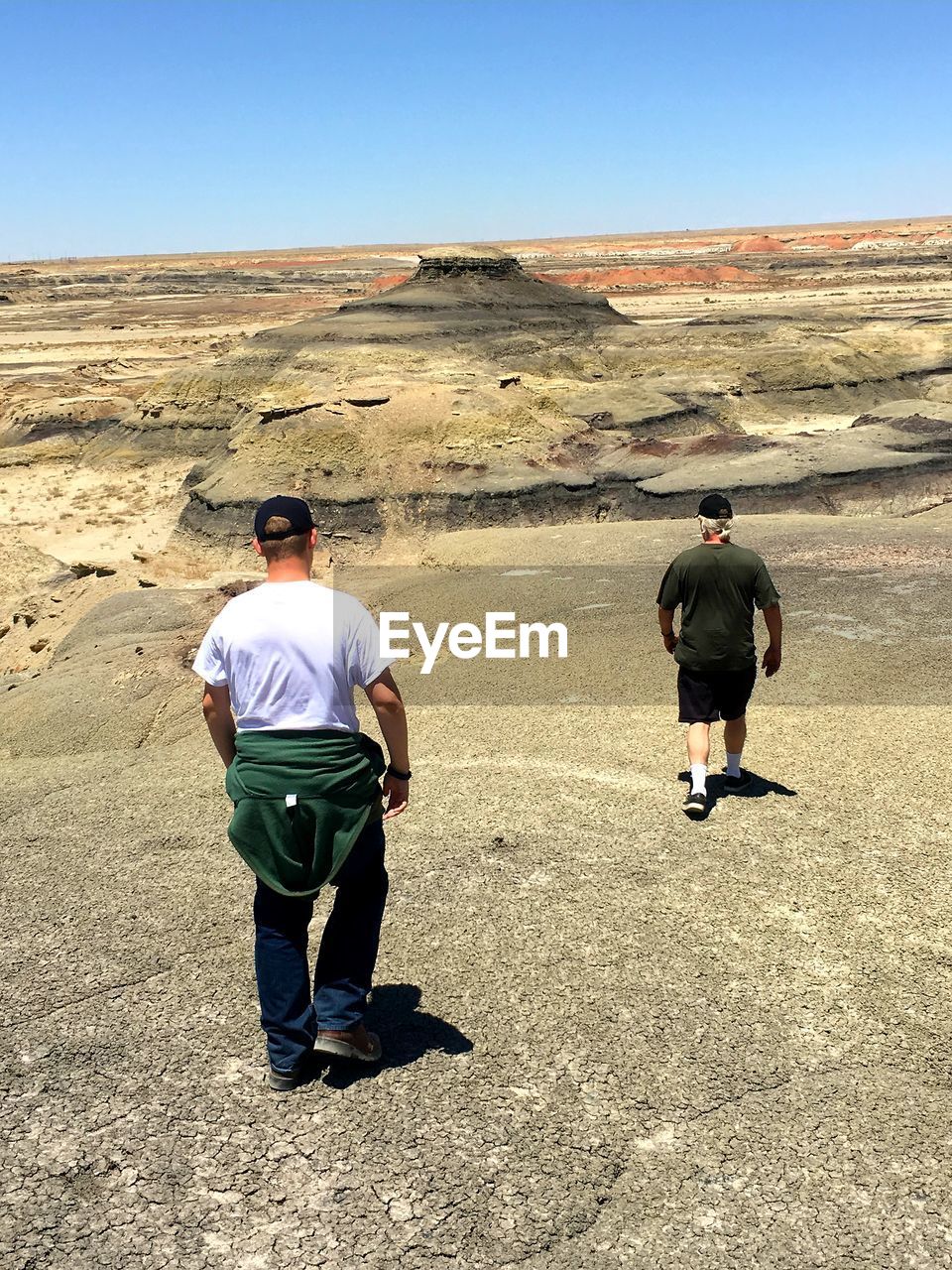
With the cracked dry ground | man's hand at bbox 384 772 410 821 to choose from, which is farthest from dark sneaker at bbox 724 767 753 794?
man's hand at bbox 384 772 410 821

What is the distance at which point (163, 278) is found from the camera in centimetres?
14312

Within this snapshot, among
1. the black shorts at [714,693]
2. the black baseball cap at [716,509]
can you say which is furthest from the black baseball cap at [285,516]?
the black shorts at [714,693]

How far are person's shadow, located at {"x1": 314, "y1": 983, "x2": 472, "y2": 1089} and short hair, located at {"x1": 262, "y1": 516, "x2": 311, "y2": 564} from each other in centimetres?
177

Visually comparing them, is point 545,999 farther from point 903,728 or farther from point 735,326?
point 735,326

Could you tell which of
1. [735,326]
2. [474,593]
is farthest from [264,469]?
[735,326]

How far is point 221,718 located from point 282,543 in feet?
2.06

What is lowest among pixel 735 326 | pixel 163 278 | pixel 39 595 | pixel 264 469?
pixel 39 595

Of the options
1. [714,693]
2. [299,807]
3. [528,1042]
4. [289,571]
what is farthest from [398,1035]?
[714,693]

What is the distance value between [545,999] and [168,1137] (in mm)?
1503

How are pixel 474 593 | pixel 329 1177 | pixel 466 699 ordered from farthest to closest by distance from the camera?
pixel 474 593, pixel 466 699, pixel 329 1177

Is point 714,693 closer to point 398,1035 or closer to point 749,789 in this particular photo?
point 749,789

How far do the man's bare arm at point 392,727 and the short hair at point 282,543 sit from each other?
20.0 inches

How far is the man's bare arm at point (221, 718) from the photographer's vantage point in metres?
3.58
